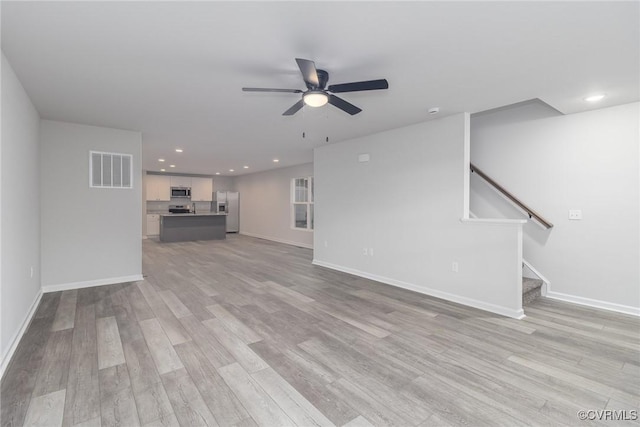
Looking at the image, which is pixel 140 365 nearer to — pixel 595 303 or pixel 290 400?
pixel 290 400

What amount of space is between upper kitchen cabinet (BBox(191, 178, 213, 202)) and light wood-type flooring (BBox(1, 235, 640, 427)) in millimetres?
7372

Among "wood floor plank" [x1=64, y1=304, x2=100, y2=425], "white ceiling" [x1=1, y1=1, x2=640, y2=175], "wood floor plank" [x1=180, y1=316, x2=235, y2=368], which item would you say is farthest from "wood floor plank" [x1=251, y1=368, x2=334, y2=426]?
"white ceiling" [x1=1, y1=1, x2=640, y2=175]

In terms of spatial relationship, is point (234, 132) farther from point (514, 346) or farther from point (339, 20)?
point (514, 346)

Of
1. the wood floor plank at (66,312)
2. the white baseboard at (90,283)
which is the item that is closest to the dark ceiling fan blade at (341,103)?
the wood floor plank at (66,312)

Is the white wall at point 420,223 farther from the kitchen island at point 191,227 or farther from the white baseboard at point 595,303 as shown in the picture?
the kitchen island at point 191,227

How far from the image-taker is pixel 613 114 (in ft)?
11.7

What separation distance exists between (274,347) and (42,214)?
397 cm

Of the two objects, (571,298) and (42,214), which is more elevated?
(42,214)

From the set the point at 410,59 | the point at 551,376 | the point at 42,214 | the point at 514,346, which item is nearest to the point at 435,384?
the point at 551,376

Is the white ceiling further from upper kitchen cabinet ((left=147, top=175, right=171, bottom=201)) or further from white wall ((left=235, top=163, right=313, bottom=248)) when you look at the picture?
upper kitchen cabinet ((left=147, top=175, right=171, bottom=201))

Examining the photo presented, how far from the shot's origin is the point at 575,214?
3857 millimetres

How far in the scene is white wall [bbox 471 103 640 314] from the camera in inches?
137

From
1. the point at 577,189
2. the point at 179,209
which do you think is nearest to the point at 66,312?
the point at 577,189

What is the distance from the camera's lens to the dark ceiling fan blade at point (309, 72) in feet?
6.69
